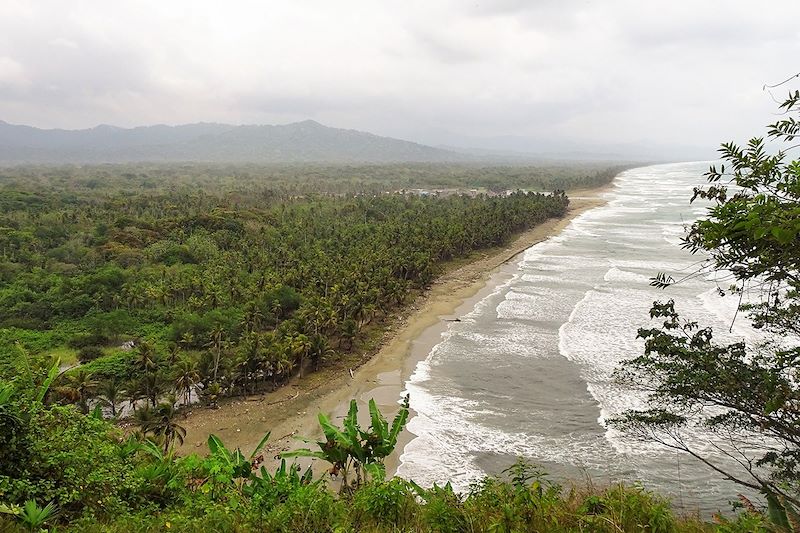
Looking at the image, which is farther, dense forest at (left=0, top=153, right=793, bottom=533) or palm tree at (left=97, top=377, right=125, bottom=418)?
palm tree at (left=97, top=377, right=125, bottom=418)

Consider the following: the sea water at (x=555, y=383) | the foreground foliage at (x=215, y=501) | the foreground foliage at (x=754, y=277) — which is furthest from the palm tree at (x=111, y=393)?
the foreground foliage at (x=754, y=277)

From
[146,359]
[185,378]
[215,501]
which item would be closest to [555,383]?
[185,378]

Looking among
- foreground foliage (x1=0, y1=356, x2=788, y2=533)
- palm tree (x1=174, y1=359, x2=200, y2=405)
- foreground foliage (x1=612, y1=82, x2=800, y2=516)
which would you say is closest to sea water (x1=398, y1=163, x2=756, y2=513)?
foreground foliage (x1=612, y1=82, x2=800, y2=516)

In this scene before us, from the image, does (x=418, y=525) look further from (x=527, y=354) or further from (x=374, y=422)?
(x=527, y=354)

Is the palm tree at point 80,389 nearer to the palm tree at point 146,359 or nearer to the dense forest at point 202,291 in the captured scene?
the dense forest at point 202,291

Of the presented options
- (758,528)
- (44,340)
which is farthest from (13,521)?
(44,340)

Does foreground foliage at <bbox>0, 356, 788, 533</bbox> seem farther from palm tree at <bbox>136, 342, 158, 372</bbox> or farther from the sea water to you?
palm tree at <bbox>136, 342, 158, 372</bbox>

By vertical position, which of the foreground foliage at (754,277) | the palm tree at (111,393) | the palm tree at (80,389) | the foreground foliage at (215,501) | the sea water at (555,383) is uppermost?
the foreground foliage at (754,277)
